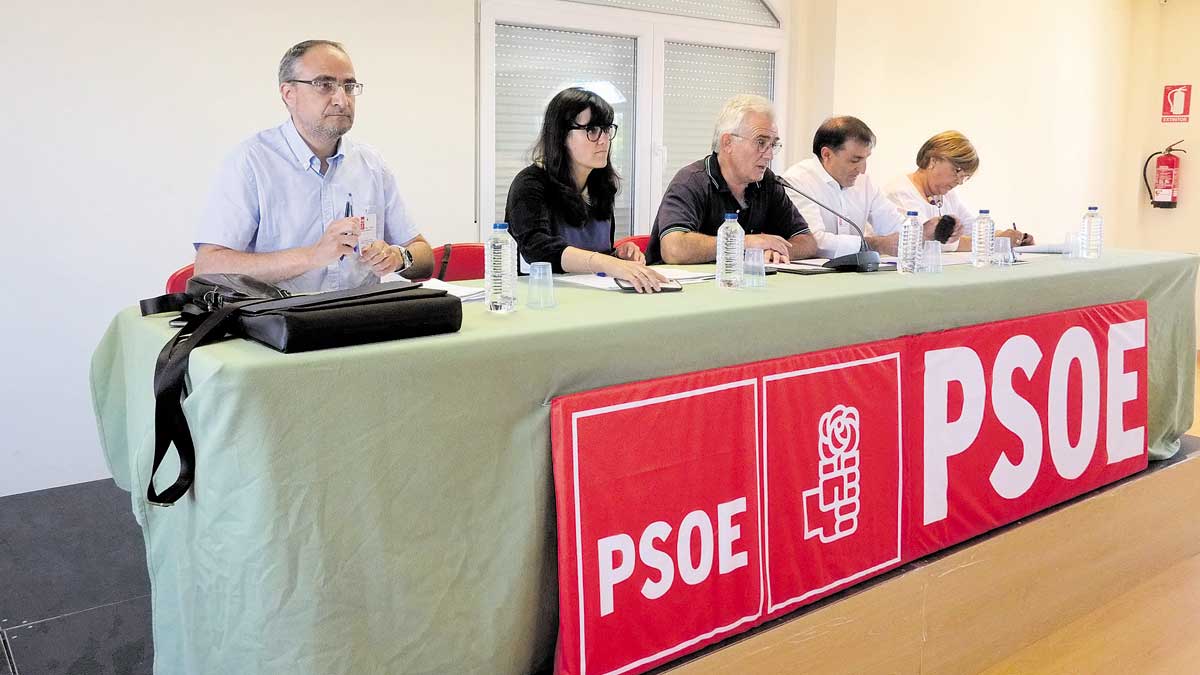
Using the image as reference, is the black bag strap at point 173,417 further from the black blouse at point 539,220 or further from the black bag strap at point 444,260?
the black bag strap at point 444,260

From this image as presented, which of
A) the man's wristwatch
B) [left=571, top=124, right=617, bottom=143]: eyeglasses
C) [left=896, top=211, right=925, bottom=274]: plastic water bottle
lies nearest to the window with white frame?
[left=571, top=124, right=617, bottom=143]: eyeglasses

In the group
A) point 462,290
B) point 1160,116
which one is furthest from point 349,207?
point 1160,116

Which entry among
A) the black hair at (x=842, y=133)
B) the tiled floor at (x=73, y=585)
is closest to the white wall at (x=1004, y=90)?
the black hair at (x=842, y=133)

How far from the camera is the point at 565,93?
233 cm

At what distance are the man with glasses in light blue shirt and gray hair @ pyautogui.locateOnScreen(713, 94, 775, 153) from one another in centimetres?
95

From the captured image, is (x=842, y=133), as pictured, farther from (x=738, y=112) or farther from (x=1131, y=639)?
(x=1131, y=639)

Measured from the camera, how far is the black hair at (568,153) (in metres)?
2.30

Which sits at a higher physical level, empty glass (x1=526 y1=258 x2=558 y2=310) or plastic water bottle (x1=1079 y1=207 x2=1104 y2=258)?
plastic water bottle (x1=1079 y1=207 x2=1104 y2=258)

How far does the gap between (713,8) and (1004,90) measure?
2.07m

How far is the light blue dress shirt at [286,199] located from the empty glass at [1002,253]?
1582 mm

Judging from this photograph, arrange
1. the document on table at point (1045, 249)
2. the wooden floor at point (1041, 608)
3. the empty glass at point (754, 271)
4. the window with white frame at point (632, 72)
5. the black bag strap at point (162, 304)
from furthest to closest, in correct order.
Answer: the window with white frame at point (632, 72) → the document on table at point (1045, 249) → the empty glass at point (754, 271) → the wooden floor at point (1041, 608) → the black bag strap at point (162, 304)

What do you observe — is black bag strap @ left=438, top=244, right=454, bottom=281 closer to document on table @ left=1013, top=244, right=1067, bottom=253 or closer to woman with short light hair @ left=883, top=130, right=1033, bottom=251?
document on table @ left=1013, top=244, right=1067, bottom=253

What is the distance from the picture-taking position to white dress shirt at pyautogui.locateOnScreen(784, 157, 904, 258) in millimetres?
3053

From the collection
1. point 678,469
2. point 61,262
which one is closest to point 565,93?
point 678,469
